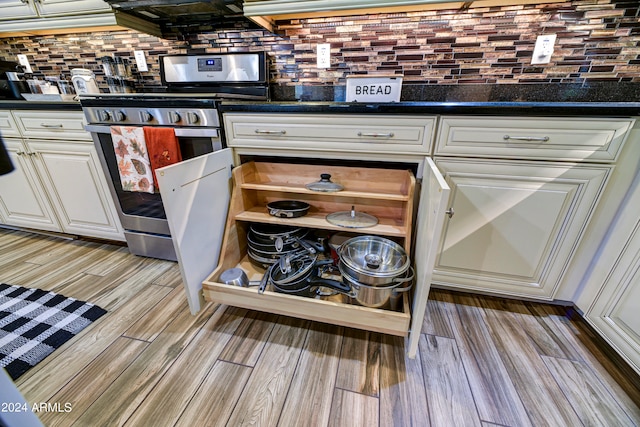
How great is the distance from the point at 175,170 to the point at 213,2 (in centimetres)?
103

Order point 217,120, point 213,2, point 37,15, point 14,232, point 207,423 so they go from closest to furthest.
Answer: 1. point 207,423
2. point 217,120
3. point 213,2
4. point 37,15
5. point 14,232

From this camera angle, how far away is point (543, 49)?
131 centimetres

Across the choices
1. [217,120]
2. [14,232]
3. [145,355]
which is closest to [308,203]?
[217,120]

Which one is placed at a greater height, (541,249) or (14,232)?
(541,249)

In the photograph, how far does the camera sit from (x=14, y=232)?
1922mm

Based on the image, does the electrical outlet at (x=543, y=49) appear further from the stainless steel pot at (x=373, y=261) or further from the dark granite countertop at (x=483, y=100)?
the stainless steel pot at (x=373, y=261)

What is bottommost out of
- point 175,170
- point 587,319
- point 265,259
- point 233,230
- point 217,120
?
point 587,319

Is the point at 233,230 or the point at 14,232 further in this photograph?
the point at 14,232

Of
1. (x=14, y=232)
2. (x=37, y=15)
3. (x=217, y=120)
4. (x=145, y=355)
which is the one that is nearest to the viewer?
(x=145, y=355)

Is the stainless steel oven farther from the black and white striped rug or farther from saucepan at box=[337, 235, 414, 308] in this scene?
saucepan at box=[337, 235, 414, 308]

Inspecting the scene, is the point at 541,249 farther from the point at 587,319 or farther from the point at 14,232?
the point at 14,232

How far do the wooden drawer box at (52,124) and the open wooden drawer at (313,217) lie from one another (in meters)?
0.97

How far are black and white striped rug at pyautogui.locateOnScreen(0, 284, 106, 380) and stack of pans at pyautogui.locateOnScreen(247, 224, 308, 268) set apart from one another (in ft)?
2.37

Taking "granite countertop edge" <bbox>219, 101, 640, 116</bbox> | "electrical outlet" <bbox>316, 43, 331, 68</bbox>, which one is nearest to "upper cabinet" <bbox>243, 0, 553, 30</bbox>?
"electrical outlet" <bbox>316, 43, 331, 68</bbox>
